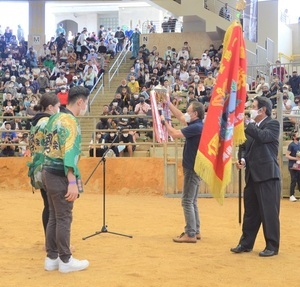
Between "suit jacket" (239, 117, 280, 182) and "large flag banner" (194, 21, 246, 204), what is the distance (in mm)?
196

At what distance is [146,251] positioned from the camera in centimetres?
743

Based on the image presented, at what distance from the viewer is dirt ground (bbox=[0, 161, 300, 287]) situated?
6055 mm

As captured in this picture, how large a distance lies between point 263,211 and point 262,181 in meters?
0.36

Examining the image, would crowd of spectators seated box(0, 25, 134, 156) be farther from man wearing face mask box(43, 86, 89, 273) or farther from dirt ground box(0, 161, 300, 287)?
man wearing face mask box(43, 86, 89, 273)

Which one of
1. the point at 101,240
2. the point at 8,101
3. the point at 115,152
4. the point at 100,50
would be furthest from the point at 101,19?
the point at 101,240

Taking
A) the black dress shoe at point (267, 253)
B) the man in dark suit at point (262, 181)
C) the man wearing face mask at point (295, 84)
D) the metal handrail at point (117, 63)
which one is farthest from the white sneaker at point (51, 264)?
the metal handrail at point (117, 63)

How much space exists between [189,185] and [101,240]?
1.46 meters

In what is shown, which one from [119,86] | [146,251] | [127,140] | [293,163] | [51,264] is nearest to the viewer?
[51,264]

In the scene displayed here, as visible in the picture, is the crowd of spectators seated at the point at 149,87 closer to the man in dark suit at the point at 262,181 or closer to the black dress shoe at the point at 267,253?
the man in dark suit at the point at 262,181

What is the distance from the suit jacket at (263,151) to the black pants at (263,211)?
0.33 ft

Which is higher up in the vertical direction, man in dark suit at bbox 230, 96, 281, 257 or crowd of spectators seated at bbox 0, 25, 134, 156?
crowd of spectators seated at bbox 0, 25, 134, 156

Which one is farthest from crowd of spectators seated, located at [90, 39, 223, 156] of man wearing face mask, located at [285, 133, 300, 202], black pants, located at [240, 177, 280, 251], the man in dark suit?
black pants, located at [240, 177, 280, 251]

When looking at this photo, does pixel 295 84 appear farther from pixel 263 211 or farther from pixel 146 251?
pixel 146 251

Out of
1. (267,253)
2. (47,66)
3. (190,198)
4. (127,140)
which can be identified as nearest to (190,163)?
(190,198)
